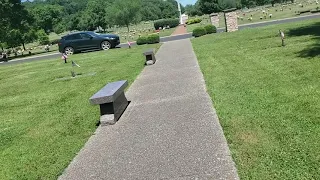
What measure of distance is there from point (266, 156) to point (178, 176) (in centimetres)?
106

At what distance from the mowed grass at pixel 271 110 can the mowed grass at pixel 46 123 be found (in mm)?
2465

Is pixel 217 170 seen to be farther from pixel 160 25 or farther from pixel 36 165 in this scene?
pixel 160 25

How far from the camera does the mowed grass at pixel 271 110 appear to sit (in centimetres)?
410

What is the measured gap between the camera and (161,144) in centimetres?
529

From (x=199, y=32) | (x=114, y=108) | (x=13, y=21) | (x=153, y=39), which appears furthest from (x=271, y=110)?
(x=13, y=21)

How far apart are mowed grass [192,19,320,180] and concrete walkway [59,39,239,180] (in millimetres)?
238

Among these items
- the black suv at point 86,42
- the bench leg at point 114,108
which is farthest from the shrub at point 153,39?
the bench leg at point 114,108

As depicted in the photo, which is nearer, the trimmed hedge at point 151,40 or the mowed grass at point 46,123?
the mowed grass at point 46,123

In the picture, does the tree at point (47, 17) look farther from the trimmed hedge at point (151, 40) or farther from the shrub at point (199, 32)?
the shrub at point (199, 32)

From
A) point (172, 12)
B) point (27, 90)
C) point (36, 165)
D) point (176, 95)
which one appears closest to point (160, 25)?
point (27, 90)

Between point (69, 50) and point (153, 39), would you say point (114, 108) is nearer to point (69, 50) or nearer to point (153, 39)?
point (153, 39)

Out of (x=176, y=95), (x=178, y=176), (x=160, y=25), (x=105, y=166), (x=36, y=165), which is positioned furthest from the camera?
(x=160, y=25)

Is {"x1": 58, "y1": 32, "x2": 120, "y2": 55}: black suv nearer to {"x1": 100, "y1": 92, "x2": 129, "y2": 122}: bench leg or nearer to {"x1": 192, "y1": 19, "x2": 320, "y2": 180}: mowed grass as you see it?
{"x1": 192, "y1": 19, "x2": 320, "y2": 180}: mowed grass

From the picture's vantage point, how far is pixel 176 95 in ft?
27.0
